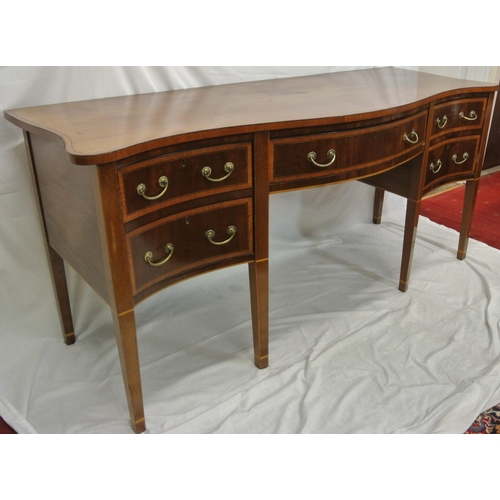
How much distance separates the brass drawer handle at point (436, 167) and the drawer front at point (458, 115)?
0.12m

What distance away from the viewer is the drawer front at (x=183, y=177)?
1.29m

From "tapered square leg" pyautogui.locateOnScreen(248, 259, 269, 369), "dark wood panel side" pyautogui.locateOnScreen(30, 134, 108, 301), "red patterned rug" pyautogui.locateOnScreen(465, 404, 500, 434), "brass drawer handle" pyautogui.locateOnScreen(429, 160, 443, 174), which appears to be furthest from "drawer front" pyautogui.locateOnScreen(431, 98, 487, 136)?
"dark wood panel side" pyautogui.locateOnScreen(30, 134, 108, 301)

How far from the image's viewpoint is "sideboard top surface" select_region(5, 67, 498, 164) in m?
1.30

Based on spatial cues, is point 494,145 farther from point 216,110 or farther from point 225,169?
point 225,169

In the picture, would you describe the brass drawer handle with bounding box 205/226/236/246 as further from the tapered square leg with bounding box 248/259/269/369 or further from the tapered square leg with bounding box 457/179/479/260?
the tapered square leg with bounding box 457/179/479/260

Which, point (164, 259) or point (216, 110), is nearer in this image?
point (164, 259)

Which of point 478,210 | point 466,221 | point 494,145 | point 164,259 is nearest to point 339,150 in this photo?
point 164,259

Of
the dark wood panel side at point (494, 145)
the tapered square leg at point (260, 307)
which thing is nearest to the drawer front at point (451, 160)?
the tapered square leg at point (260, 307)

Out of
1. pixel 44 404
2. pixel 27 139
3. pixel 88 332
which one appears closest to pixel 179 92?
pixel 27 139

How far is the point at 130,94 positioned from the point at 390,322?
1.27 metres

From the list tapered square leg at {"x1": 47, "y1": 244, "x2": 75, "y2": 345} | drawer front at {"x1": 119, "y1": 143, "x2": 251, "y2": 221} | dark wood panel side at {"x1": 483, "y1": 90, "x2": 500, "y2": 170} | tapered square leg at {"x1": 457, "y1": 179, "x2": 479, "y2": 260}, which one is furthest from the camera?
dark wood panel side at {"x1": 483, "y1": 90, "x2": 500, "y2": 170}

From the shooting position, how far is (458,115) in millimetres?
2150

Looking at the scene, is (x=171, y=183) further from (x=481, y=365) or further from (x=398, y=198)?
(x=398, y=198)

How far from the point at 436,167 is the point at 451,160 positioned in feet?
0.42
